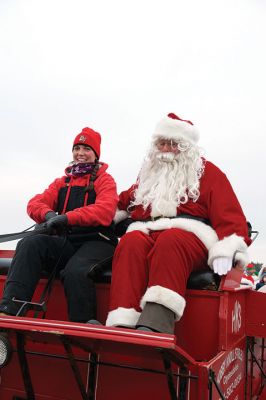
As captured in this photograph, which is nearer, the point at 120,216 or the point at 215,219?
the point at 215,219

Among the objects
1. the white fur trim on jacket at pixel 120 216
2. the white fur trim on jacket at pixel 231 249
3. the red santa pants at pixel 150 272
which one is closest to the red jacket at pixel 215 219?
the white fur trim on jacket at pixel 231 249

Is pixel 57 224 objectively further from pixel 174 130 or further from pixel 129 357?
pixel 174 130

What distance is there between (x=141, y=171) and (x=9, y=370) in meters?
1.84

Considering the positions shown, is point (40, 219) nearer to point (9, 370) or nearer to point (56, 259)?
point (56, 259)

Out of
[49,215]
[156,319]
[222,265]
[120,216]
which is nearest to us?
[156,319]

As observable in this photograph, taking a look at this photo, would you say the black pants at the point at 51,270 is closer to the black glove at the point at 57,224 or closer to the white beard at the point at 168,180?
the black glove at the point at 57,224

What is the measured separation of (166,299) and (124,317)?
30 cm

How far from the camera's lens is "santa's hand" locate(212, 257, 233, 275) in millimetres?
2863

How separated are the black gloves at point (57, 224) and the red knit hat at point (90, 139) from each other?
37.6 inches

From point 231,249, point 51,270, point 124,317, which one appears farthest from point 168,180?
point 124,317

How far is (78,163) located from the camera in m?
3.83

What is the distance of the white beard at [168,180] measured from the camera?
11.1 feet

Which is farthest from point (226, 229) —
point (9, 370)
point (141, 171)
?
point (9, 370)

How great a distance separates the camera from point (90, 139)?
3.95 m
